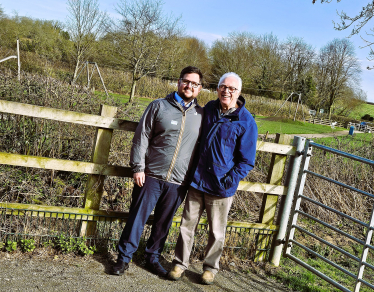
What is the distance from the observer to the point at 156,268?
371cm

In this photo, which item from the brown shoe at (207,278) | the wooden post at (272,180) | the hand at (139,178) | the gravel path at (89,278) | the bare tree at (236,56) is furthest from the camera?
the bare tree at (236,56)

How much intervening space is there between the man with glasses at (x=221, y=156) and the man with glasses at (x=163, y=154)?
0.14 m

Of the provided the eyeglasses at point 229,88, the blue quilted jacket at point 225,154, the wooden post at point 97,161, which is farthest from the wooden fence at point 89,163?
the eyeglasses at point 229,88

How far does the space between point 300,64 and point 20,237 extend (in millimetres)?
57800

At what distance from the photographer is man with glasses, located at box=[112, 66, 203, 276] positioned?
3.44 m

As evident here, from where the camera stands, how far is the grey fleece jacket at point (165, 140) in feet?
11.3

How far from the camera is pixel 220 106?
11.9 feet

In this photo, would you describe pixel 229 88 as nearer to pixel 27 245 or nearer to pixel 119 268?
pixel 119 268

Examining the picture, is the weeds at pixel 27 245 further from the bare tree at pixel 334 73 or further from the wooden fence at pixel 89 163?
the bare tree at pixel 334 73

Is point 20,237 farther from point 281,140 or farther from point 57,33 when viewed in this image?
point 57,33

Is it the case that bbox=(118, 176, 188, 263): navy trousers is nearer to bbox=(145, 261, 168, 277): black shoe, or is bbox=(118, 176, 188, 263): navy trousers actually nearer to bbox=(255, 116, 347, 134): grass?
bbox=(145, 261, 168, 277): black shoe

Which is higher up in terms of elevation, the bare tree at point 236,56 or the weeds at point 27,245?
the bare tree at point 236,56

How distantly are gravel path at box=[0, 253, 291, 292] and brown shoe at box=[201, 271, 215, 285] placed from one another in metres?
0.04

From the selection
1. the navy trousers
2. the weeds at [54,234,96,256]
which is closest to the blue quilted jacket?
the navy trousers
